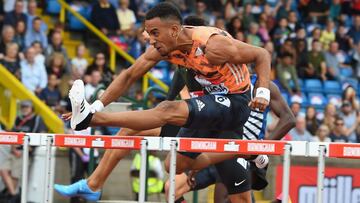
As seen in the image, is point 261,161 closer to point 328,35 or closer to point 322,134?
point 322,134

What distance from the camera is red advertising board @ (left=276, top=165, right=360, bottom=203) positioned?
47.1 feet

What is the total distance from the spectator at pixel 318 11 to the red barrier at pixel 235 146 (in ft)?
47.7

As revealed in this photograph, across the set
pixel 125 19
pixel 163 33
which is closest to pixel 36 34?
pixel 125 19

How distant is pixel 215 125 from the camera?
9492 mm

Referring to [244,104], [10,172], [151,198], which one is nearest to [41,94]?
[10,172]

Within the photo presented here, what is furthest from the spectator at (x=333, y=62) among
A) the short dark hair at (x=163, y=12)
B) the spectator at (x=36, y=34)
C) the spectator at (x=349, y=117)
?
the short dark hair at (x=163, y=12)

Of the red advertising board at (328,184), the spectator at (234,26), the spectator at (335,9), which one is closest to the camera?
the red advertising board at (328,184)

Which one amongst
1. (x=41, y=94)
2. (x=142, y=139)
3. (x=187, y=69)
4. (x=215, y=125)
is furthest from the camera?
(x=41, y=94)

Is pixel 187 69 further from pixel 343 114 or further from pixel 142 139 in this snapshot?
pixel 343 114

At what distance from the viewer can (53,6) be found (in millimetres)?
19609

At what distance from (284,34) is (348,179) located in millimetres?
6980

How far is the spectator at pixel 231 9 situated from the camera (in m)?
21.0

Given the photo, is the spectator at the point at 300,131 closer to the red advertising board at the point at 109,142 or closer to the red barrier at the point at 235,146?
the red advertising board at the point at 109,142

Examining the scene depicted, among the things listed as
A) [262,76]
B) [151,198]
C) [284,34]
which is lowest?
[151,198]
